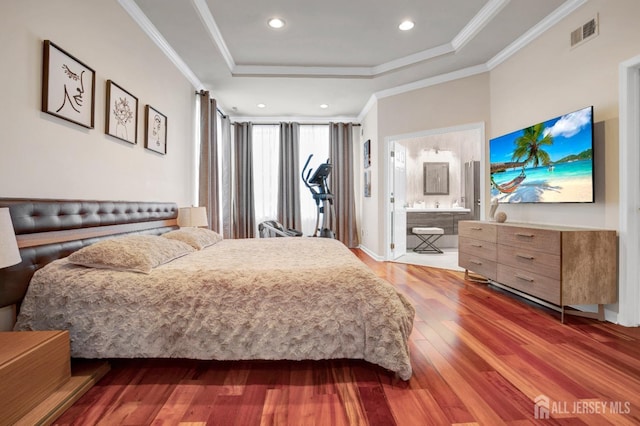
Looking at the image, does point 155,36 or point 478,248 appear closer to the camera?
point 155,36

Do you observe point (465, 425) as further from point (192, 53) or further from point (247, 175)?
point (247, 175)

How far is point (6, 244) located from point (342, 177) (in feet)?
17.6

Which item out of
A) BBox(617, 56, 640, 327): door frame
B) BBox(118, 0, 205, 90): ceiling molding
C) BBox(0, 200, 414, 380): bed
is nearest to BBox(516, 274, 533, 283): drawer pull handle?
BBox(617, 56, 640, 327): door frame

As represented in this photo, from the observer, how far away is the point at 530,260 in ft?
8.72

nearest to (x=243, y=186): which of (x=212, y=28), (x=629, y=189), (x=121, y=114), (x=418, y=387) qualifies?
(x=212, y=28)

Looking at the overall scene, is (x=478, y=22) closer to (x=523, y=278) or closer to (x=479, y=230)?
(x=479, y=230)

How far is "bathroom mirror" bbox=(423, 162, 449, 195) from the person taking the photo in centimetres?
668

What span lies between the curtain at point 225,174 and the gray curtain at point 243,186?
0.96 feet

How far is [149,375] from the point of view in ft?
5.51

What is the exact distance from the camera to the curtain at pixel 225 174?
209 inches

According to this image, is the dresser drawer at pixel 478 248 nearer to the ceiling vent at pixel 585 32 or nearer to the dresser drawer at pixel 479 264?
the dresser drawer at pixel 479 264

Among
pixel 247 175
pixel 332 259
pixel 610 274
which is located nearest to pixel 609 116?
pixel 610 274

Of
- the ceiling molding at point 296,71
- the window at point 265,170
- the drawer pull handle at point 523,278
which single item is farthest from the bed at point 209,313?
the window at point 265,170

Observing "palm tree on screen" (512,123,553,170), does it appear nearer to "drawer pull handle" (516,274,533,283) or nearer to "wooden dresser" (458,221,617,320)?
"wooden dresser" (458,221,617,320)
